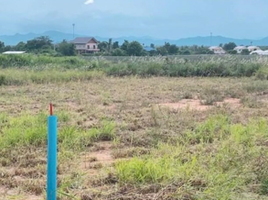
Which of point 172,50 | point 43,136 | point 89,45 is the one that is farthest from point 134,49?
point 43,136

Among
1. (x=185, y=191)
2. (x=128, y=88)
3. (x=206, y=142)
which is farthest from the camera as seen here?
(x=128, y=88)

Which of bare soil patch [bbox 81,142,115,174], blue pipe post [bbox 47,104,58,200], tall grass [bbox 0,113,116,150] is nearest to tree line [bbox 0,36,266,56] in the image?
tall grass [bbox 0,113,116,150]

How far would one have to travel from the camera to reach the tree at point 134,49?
1101 inches

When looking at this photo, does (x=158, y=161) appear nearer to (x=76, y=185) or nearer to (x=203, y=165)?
(x=203, y=165)

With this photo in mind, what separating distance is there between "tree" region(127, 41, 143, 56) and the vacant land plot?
20.4 meters

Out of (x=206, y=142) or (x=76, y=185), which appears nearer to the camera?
(x=76, y=185)

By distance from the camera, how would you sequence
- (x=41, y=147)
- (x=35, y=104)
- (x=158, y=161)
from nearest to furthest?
(x=158, y=161) → (x=41, y=147) → (x=35, y=104)

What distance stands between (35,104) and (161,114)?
2.84 meters

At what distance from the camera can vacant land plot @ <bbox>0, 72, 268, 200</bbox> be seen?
2984mm

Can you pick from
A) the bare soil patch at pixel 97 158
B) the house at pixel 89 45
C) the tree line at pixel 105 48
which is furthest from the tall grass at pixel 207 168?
the house at pixel 89 45

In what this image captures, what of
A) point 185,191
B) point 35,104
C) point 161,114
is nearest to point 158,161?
point 185,191

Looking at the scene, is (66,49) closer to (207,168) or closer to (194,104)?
(194,104)

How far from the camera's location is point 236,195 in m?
2.85

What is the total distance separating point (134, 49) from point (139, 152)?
2429 centimetres
